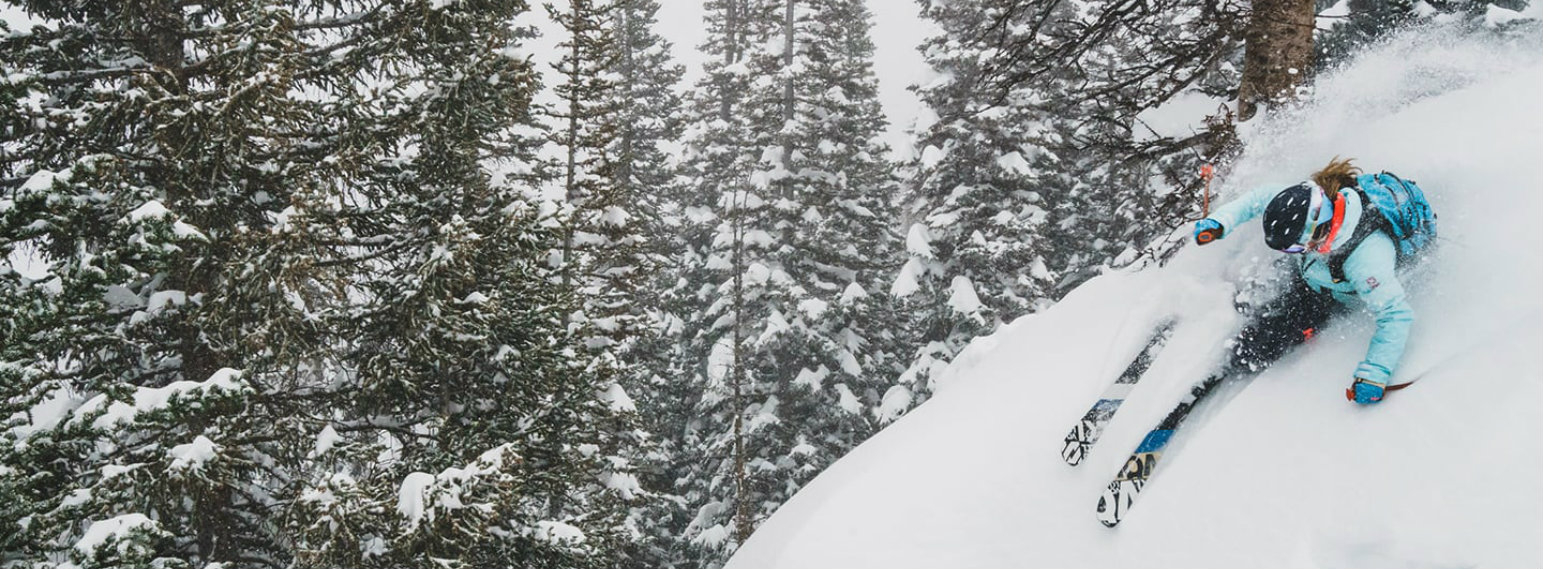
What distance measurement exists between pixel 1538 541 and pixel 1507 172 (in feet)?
7.76

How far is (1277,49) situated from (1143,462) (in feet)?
13.1

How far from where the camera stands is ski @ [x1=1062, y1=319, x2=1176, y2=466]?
504 centimetres

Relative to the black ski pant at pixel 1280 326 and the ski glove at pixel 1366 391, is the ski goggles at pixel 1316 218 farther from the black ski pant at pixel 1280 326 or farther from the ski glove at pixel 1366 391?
the ski glove at pixel 1366 391

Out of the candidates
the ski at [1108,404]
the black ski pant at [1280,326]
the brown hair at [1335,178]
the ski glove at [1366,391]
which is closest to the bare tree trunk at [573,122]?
the ski at [1108,404]

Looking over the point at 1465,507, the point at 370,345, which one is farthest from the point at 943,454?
the point at 370,345

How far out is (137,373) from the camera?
7.05 m

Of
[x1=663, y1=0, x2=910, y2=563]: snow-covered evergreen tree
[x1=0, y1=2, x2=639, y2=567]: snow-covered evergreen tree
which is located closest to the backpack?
[x1=0, y1=2, x2=639, y2=567]: snow-covered evergreen tree

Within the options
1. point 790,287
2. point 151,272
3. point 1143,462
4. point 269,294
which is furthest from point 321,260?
point 790,287

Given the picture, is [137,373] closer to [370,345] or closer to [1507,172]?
[370,345]

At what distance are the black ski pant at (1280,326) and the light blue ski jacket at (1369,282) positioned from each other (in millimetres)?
131

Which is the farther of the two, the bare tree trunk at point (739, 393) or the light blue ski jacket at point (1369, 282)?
the bare tree trunk at point (739, 393)

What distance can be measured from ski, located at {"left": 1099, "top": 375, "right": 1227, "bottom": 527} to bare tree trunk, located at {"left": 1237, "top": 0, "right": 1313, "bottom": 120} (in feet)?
9.67

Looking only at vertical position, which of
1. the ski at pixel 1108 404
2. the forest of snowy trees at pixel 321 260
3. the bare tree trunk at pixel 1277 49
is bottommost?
the ski at pixel 1108 404

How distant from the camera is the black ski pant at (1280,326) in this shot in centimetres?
440
